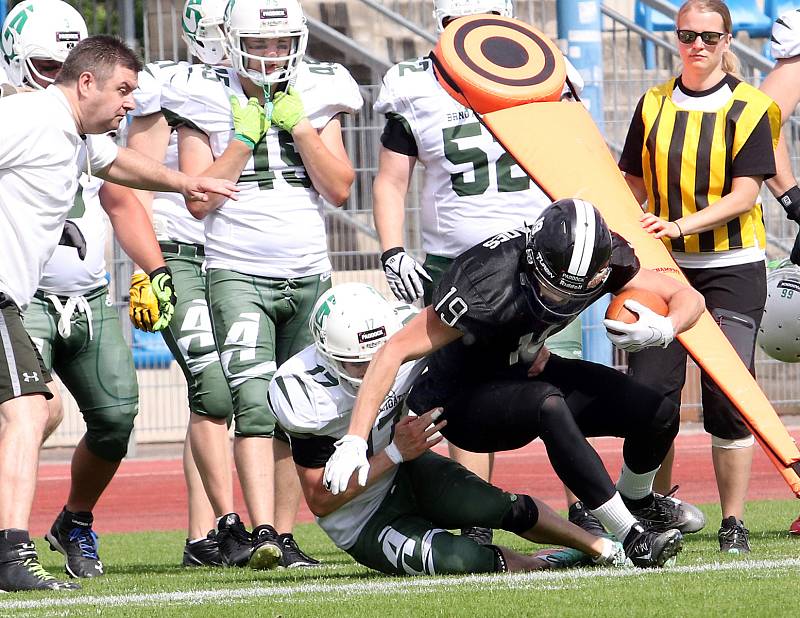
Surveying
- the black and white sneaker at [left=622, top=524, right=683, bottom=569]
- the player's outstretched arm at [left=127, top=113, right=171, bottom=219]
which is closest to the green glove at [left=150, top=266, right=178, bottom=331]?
the player's outstretched arm at [left=127, top=113, right=171, bottom=219]

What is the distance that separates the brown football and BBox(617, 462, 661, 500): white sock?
2.22ft

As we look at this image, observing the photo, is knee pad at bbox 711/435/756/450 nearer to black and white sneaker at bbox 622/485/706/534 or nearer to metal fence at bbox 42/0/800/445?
black and white sneaker at bbox 622/485/706/534

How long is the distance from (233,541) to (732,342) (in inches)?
75.7

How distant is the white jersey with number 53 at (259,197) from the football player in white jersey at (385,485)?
34.0 inches

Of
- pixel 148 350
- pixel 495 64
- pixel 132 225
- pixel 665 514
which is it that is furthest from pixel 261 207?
pixel 148 350

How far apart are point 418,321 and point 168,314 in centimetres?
129

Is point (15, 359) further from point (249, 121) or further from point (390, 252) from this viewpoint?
point (390, 252)

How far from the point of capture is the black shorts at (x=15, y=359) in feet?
15.3

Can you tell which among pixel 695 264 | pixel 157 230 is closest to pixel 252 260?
pixel 157 230

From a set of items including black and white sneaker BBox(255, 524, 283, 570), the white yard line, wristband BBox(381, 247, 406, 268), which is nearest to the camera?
the white yard line

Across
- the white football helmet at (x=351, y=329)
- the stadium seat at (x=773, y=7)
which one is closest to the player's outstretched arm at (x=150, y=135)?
the white football helmet at (x=351, y=329)

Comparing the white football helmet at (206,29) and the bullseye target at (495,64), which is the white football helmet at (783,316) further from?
the white football helmet at (206,29)

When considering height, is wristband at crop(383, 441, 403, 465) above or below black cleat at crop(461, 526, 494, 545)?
above

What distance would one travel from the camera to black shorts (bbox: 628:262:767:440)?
5.31 metres
